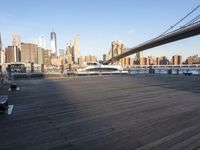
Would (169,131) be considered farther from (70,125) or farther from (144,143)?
(70,125)

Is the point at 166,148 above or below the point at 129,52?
below

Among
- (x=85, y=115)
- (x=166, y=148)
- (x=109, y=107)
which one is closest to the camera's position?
(x=166, y=148)

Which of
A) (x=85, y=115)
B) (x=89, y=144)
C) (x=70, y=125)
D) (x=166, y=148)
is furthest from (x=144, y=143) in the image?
(x=85, y=115)

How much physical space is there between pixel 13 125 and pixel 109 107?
9.57ft

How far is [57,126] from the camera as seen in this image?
186 inches

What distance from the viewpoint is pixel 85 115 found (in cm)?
572

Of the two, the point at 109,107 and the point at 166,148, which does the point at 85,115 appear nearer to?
the point at 109,107

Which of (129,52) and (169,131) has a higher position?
(129,52)

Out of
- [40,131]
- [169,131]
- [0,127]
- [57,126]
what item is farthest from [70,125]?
[169,131]

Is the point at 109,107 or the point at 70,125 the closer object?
the point at 70,125

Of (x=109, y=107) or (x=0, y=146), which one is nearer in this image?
(x=0, y=146)

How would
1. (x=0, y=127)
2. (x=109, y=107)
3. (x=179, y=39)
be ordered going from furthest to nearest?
(x=179, y=39) < (x=109, y=107) < (x=0, y=127)

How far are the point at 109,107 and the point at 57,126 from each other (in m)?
2.34

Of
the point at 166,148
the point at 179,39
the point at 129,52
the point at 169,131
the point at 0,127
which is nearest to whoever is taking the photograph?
the point at 166,148
